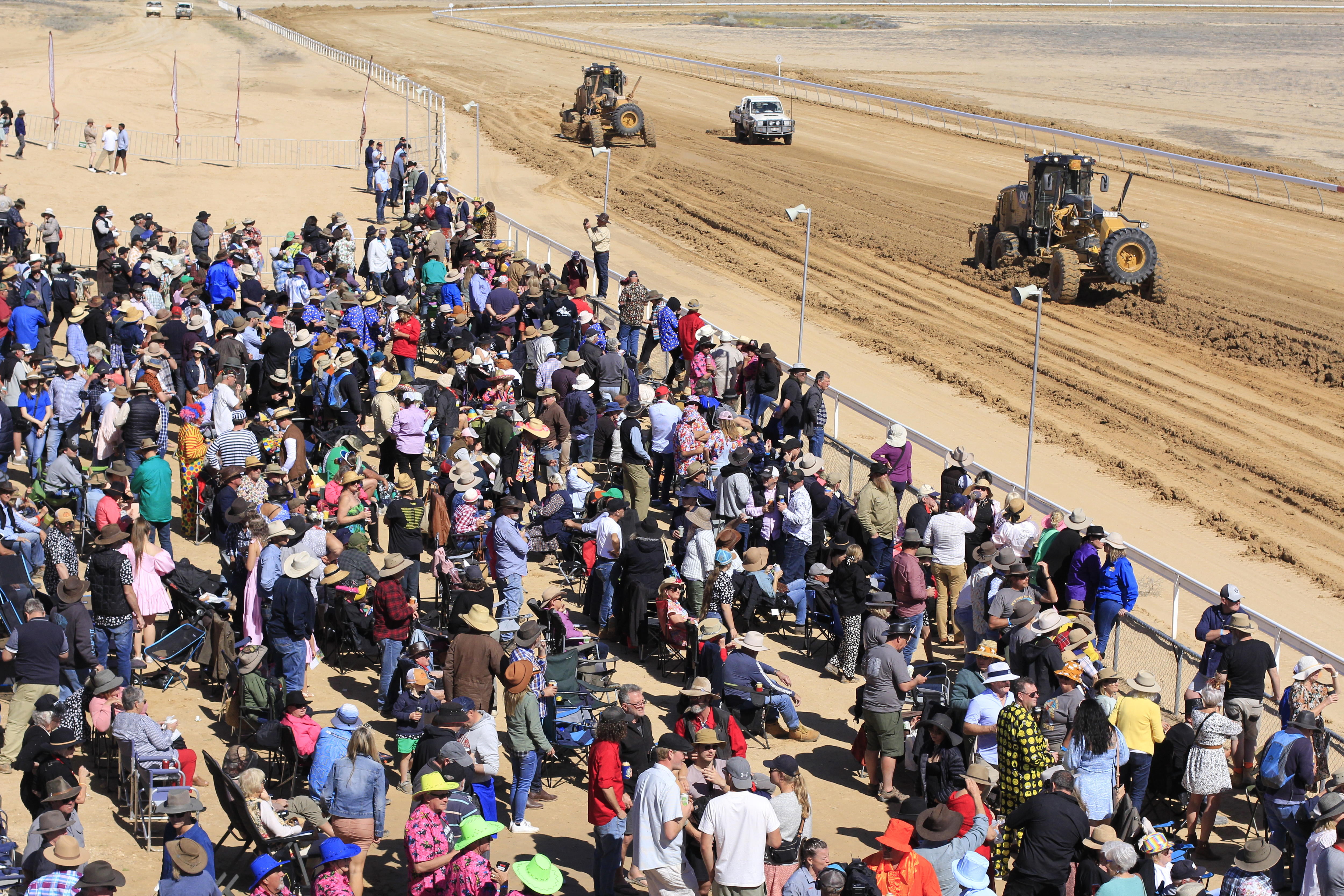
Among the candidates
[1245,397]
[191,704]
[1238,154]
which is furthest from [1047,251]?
[191,704]

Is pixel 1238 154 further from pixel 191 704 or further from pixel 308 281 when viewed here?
pixel 191 704

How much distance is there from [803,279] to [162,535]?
14793 mm

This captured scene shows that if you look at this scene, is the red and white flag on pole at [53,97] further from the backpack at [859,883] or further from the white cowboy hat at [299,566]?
the backpack at [859,883]

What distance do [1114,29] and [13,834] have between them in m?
85.5

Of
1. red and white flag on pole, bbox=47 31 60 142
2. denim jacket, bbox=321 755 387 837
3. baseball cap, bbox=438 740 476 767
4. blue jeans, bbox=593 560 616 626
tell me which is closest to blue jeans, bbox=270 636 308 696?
denim jacket, bbox=321 755 387 837

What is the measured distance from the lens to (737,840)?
8172 mm

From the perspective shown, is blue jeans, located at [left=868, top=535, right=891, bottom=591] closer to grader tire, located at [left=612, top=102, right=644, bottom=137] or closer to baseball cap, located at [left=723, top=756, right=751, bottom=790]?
baseball cap, located at [left=723, top=756, right=751, bottom=790]

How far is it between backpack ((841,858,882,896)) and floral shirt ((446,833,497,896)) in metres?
1.97

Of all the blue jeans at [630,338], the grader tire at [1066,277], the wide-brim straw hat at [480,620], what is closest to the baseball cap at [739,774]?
the wide-brim straw hat at [480,620]

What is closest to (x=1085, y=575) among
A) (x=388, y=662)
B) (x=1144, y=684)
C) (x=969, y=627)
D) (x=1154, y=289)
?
(x=969, y=627)

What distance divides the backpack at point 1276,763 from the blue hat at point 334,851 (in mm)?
6243

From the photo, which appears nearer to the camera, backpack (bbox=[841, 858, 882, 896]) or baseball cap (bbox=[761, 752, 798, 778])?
backpack (bbox=[841, 858, 882, 896])

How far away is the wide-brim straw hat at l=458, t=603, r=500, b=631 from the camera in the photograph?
10.6 m

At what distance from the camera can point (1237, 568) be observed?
16.8 meters
